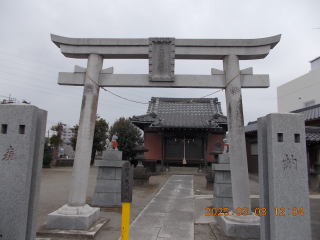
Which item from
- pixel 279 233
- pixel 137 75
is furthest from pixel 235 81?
pixel 279 233

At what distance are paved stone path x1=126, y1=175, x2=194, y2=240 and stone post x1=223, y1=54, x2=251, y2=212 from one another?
59.2 inches

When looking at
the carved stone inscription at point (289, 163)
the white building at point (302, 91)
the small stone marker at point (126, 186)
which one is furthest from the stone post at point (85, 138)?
the white building at point (302, 91)

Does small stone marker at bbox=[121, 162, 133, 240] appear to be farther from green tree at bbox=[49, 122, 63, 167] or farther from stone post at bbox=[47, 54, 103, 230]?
green tree at bbox=[49, 122, 63, 167]

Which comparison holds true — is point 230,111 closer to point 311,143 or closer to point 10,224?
point 10,224

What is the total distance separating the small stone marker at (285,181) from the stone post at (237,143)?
4.66ft

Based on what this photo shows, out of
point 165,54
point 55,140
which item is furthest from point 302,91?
point 55,140

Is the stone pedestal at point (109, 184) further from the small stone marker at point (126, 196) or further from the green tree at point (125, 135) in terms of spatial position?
the green tree at point (125, 135)

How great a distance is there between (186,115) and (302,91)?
38.1ft

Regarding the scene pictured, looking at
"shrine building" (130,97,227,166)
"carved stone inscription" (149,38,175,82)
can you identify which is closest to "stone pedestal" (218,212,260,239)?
"carved stone inscription" (149,38,175,82)

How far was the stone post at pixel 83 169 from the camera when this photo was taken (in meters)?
5.31

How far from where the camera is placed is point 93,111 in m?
6.03

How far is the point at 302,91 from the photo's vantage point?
73.2 ft

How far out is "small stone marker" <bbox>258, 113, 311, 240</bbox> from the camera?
367cm

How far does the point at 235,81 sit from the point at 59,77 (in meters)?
4.65
